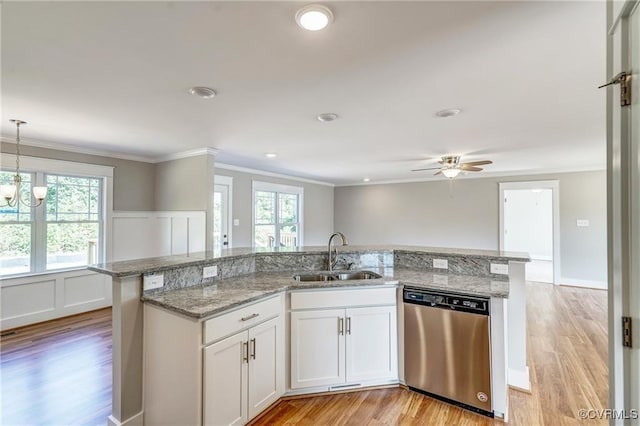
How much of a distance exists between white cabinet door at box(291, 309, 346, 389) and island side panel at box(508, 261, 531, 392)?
4.54 feet

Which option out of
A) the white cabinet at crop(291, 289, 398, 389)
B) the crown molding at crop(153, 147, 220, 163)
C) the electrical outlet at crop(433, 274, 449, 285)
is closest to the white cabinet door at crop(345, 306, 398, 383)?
the white cabinet at crop(291, 289, 398, 389)

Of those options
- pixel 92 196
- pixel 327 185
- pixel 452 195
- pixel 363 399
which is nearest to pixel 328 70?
pixel 363 399

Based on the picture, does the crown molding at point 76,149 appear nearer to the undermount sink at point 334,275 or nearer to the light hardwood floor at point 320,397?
the light hardwood floor at point 320,397

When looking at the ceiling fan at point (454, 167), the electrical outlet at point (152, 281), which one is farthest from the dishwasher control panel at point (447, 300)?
the ceiling fan at point (454, 167)

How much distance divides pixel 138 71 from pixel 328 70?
1.24 meters

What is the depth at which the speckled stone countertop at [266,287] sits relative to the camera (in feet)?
6.02

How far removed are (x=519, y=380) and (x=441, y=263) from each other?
1.09 metres

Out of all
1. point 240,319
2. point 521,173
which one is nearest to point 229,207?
point 240,319

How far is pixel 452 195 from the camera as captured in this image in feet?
23.1

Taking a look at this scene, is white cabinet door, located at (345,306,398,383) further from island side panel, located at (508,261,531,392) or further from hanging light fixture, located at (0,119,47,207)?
hanging light fixture, located at (0,119,47,207)

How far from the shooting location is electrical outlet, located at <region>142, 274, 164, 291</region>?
200cm

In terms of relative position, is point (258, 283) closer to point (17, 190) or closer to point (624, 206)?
point (624, 206)

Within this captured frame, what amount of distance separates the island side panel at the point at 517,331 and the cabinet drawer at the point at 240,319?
188cm

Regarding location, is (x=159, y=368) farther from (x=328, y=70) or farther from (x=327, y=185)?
(x=327, y=185)
